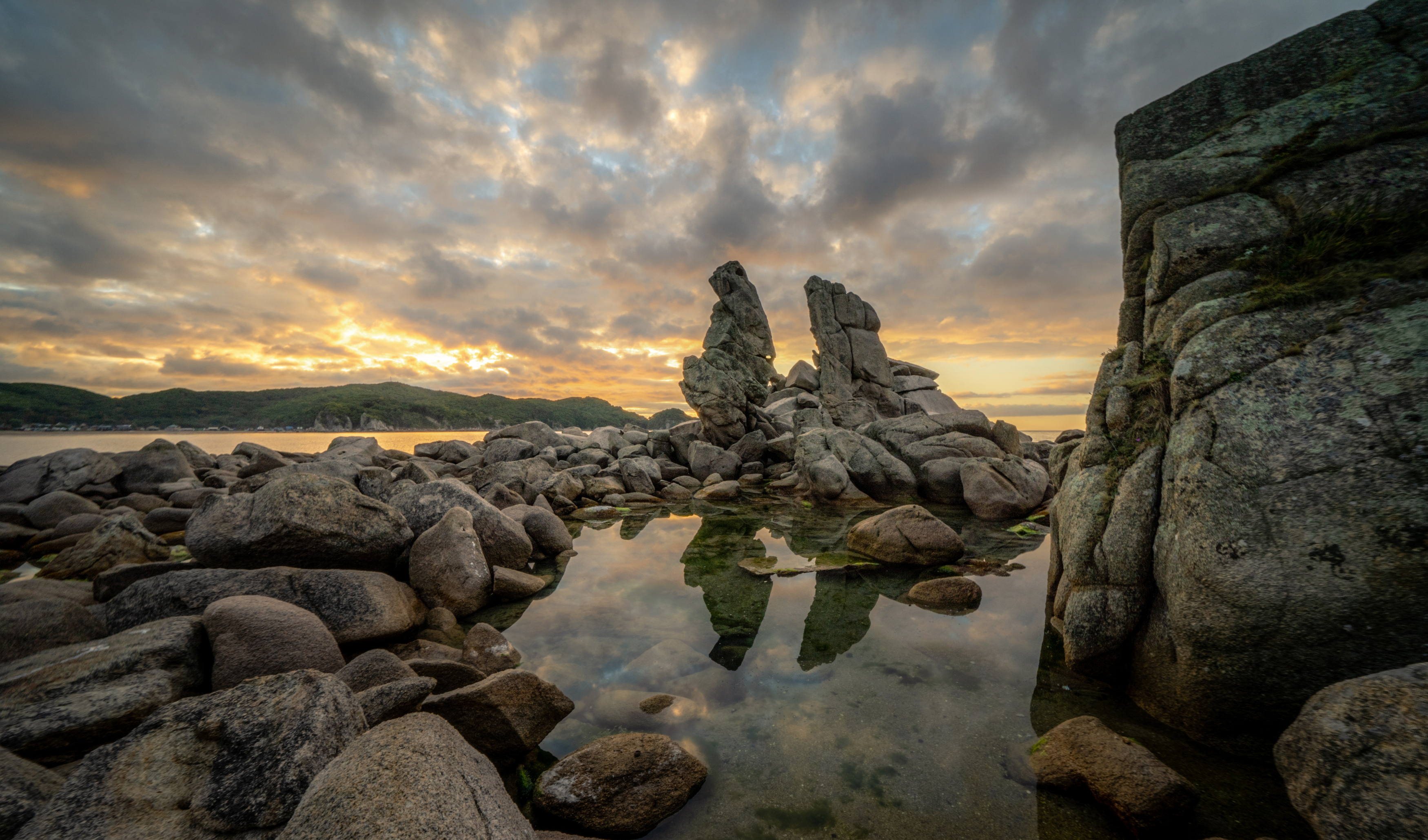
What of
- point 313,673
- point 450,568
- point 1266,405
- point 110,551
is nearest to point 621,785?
point 313,673

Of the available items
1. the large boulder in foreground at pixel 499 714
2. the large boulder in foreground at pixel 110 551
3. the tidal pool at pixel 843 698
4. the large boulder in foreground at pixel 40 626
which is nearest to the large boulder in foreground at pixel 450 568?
the tidal pool at pixel 843 698

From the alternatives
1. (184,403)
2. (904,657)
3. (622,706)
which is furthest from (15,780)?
(184,403)

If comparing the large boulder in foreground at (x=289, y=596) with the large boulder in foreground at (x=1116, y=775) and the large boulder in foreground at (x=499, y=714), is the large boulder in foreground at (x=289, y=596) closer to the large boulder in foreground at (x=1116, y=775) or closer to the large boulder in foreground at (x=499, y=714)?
the large boulder in foreground at (x=499, y=714)

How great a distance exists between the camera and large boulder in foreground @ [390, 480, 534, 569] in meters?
10.7

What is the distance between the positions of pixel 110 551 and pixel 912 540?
18.3 metres

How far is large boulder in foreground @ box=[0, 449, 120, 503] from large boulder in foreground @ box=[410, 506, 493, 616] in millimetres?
18449

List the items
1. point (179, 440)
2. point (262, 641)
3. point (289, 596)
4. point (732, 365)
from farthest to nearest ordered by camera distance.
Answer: point (732, 365) < point (179, 440) < point (289, 596) < point (262, 641)

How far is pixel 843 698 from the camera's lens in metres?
6.59

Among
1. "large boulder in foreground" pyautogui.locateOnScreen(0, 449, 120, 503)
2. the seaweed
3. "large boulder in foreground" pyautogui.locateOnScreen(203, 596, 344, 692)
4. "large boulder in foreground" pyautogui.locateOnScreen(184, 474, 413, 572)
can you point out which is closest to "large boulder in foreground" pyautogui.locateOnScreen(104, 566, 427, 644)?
"large boulder in foreground" pyautogui.locateOnScreen(184, 474, 413, 572)

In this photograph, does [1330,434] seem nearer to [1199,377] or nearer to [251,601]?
[1199,377]

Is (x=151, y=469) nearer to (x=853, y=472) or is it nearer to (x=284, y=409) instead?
(x=853, y=472)

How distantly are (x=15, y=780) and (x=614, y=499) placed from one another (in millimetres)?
19834

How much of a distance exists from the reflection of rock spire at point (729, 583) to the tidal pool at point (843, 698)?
0.19 ft

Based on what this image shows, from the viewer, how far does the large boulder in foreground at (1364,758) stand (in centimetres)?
293
